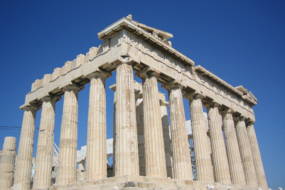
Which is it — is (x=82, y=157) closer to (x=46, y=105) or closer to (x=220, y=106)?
(x=46, y=105)

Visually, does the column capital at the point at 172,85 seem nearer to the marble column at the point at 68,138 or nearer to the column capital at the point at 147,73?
the column capital at the point at 147,73

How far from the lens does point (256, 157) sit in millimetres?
36219

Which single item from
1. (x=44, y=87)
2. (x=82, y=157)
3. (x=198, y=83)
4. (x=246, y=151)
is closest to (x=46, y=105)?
(x=44, y=87)

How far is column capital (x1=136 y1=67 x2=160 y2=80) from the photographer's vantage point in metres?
24.1

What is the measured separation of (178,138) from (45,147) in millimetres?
12463

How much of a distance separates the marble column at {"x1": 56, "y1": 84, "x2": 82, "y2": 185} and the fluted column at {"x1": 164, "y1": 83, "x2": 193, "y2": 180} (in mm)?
8466

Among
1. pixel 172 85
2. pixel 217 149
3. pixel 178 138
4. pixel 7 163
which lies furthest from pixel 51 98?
pixel 217 149

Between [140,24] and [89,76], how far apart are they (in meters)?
6.48

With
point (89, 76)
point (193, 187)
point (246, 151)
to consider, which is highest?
point (89, 76)

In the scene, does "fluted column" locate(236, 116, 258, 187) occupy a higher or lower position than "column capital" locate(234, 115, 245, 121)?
lower

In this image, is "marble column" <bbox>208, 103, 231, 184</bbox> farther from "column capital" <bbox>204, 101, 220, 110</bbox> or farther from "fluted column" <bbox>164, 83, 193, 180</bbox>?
"fluted column" <bbox>164, 83, 193, 180</bbox>

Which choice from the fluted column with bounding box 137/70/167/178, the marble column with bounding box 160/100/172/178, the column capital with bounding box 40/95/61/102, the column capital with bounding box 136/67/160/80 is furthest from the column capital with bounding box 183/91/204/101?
the column capital with bounding box 40/95/61/102

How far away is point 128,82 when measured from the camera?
2148 centimetres

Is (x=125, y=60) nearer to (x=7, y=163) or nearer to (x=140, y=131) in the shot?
(x=140, y=131)
